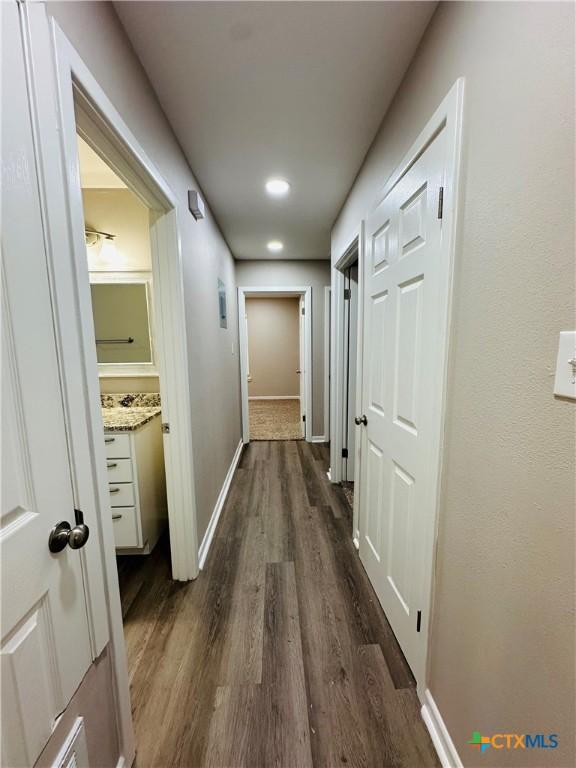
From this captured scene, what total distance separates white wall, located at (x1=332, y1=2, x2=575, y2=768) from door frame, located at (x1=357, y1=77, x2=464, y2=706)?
0.08 feet

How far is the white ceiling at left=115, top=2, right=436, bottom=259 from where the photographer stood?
0.96 m

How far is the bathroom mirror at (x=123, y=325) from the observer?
226cm

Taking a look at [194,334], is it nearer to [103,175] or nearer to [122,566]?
[103,175]

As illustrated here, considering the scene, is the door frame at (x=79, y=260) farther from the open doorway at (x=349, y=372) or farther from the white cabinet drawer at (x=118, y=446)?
the open doorway at (x=349, y=372)

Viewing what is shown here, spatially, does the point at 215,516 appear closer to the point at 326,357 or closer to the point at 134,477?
the point at 134,477

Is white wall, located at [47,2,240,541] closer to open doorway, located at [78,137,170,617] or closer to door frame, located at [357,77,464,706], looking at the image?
open doorway, located at [78,137,170,617]

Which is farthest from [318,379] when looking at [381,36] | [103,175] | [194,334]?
[381,36]

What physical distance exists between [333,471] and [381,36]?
2.79m

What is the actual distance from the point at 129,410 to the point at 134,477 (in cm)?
57

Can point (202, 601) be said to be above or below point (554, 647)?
below

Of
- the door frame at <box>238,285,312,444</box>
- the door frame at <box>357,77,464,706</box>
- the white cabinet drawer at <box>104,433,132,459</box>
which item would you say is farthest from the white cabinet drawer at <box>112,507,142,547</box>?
the door frame at <box>238,285,312,444</box>

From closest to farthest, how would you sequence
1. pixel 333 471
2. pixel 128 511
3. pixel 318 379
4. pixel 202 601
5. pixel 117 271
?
pixel 202 601 → pixel 128 511 → pixel 117 271 → pixel 333 471 → pixel 318 379

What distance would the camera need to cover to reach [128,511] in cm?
180

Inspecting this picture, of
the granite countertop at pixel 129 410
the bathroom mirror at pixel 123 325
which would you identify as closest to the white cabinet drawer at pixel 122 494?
the granite countertop at pixel 129 410
